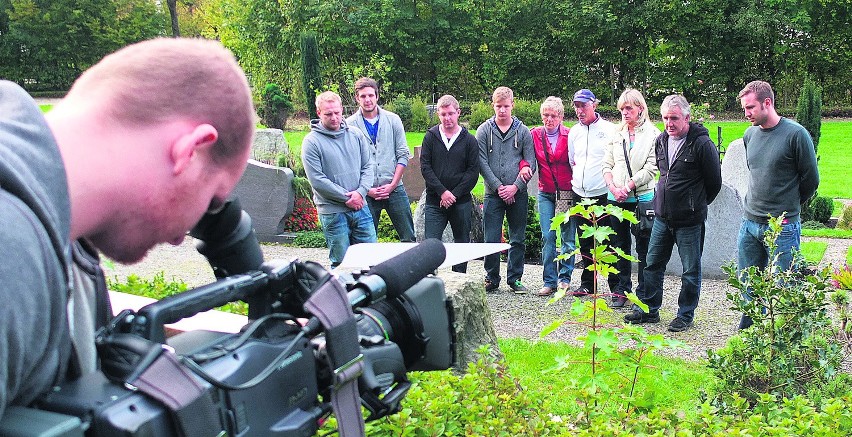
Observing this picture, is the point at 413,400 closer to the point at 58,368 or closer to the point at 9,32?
the point at 58,368

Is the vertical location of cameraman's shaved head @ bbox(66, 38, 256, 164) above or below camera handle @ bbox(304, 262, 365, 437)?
above

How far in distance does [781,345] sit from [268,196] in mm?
8636

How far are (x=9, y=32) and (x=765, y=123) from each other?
156 ft

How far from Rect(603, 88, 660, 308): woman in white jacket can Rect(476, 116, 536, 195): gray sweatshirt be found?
0.91m

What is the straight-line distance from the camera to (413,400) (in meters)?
3.07

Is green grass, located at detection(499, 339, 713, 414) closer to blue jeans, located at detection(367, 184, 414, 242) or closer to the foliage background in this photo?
blue jeans, located at detection(367, 184, 414, 242)

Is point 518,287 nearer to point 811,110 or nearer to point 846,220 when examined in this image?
point 846,220

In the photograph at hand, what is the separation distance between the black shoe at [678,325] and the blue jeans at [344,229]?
2.86m

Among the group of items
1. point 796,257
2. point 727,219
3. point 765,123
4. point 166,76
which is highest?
point 166,76

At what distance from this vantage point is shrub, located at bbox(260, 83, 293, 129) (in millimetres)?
28109

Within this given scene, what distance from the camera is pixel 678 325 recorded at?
23.0 ft

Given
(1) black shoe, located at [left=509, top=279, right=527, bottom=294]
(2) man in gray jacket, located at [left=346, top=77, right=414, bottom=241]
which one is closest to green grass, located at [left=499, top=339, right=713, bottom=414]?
(1) black shoe, located at [left=509, top=279, right=527, bottom=294]

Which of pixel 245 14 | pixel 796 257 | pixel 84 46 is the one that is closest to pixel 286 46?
pixel 245 14

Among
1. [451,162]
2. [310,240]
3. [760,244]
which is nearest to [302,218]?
[310,240]
